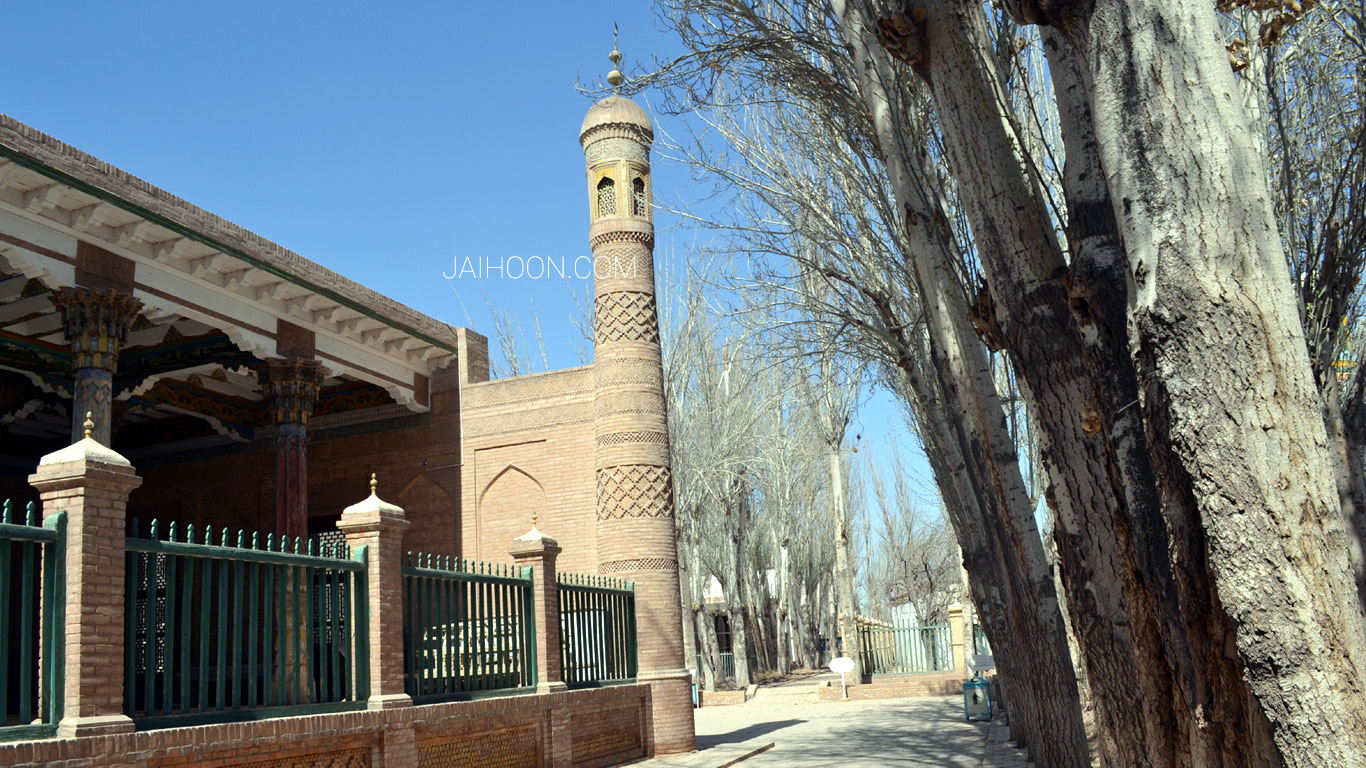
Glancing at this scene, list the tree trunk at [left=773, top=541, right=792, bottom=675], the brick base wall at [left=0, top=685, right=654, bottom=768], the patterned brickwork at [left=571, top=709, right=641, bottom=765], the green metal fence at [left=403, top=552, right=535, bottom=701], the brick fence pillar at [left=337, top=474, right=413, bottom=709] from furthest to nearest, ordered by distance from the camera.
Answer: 1. the tree trunk at [left=773, top=541, right=792, bottom=675]
2. the patterned brickwork at [left=571, top=709, right=641, bottom=765]
3. the green metal fence at [left=403, top=552, right=535, bottom=701]
4. the brick fence pillar at [left=337, top=474, right=413, bottom=709]
5. the brick base wall at [left=0, top=685, right=654, bottom=768]

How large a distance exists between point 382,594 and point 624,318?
6.17 meters

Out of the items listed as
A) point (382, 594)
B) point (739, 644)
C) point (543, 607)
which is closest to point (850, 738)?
point (543, 607)

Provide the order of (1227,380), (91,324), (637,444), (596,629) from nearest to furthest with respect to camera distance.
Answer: (1227,380) → (91,324) → (596,629) → (637,444)

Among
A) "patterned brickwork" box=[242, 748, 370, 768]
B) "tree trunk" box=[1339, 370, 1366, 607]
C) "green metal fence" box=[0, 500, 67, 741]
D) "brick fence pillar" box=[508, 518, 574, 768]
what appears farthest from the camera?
"brick fence pillar" box=[508, 518, 574, 768]

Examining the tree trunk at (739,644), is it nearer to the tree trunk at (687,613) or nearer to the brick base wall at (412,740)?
the tree trunk at (687,613)

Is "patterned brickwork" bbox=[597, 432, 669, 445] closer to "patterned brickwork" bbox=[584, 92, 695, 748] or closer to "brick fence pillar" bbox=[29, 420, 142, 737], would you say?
"patterned brickwork" bbox=[584, 92, 695, 748]

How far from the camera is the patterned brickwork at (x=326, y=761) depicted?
7.02 meters

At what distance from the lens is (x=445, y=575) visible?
9.38m

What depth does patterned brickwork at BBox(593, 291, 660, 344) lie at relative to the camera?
13.8 m

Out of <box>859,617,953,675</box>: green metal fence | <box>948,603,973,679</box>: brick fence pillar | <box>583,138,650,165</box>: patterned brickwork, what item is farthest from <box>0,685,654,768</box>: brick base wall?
<box>859,617,953,675</box>: green metal fence

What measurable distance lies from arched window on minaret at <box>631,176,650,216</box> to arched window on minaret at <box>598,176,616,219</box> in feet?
0.78

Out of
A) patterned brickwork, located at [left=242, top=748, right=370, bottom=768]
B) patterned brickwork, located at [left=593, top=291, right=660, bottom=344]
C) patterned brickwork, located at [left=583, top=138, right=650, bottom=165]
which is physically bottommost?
patterned brickwork, located at [left=242, top=748, right=370, bottom=768]

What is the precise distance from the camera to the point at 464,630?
31.2 ft

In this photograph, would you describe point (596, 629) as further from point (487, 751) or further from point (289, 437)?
point (289, 437)
